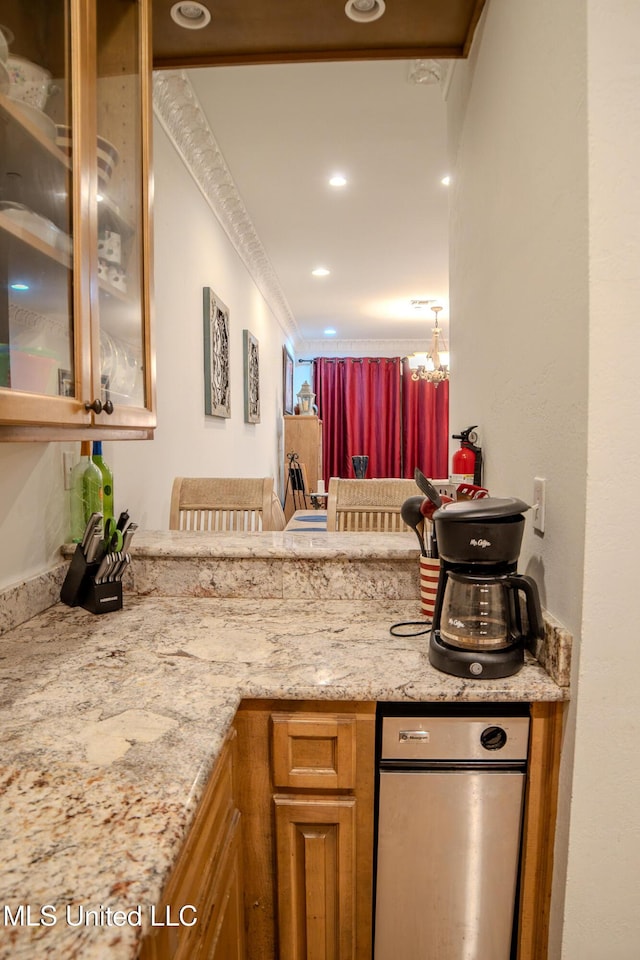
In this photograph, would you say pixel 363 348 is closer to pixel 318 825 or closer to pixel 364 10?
pixel 364 10

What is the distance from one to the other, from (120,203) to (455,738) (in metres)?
1.33

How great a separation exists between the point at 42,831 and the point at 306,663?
1.85ft

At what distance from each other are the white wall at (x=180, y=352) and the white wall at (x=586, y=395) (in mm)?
1435

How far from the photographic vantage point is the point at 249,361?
4.32 m

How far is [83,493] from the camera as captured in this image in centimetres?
163

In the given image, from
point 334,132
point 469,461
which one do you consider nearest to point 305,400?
point 334,132

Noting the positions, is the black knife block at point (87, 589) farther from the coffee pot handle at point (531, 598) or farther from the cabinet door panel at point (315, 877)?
the coffee pot handle at point (531, 598)

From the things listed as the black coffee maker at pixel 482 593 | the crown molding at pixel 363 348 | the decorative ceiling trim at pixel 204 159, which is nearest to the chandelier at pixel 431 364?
the crown molding at pixel 363 348

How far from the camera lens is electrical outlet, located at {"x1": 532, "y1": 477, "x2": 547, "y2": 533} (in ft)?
3.73

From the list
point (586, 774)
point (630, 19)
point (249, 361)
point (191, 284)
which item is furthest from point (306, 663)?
point (249, 361)

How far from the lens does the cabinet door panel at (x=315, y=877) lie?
1.07 metres

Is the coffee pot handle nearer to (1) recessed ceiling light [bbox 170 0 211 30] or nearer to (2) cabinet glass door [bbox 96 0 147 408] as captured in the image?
(2) cabinet glass door [bbox 96 0 147 408]

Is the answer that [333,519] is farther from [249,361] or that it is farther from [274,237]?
[274,237]

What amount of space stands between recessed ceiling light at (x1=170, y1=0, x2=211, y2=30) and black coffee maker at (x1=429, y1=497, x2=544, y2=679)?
150cm
